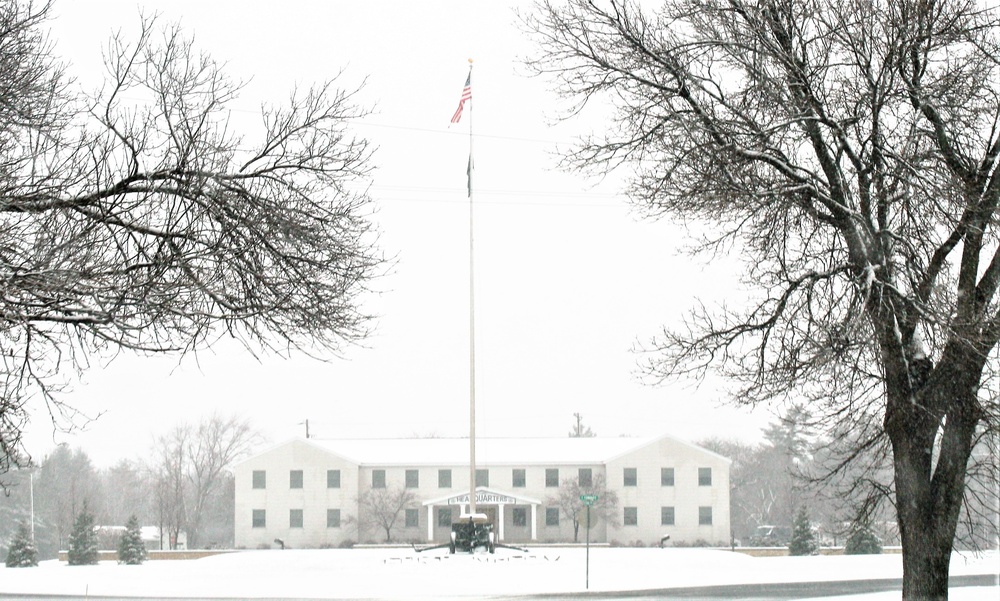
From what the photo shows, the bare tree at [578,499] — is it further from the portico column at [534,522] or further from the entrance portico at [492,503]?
the portico column at [534,522]

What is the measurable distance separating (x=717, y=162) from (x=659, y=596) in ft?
53.8

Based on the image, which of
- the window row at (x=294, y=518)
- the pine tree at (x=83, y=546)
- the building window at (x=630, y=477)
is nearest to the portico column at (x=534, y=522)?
the building window at (x=630, y=477)

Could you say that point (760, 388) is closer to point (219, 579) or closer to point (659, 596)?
point (659, 596)

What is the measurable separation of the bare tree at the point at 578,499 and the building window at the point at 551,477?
679 mm

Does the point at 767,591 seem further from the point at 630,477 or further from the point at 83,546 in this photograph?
the point at 630,477

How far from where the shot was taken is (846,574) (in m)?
35.6

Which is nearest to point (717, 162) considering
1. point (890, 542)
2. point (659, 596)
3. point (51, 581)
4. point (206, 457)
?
point (659, 596)

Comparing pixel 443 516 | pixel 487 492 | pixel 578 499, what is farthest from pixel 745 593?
pixel 443 516

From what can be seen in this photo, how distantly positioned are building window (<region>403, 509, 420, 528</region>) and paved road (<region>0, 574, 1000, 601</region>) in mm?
40896

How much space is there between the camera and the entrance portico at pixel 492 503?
67188 mm

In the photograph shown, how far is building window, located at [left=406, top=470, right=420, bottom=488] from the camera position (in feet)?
233

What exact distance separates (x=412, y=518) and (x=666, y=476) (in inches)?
586

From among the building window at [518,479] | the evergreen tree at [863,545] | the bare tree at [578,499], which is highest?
the building window at [518,479]

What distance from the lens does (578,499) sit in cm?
6700
